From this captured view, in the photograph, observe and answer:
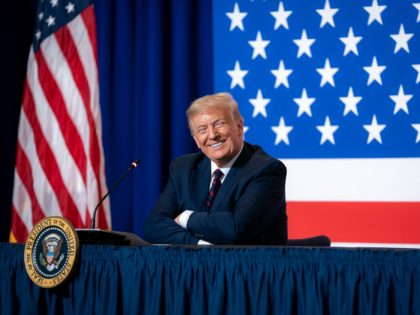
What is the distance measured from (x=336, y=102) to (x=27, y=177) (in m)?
2.13

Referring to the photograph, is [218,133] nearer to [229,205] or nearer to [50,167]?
[229,205]

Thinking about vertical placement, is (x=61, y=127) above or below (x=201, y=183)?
above

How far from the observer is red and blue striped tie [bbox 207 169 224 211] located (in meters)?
2.62

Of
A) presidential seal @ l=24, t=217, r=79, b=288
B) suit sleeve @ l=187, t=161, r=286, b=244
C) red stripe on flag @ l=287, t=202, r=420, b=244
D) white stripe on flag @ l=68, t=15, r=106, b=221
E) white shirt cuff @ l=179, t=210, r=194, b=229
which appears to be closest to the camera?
presidential seal @ l=24, t=217, r=79, b=288

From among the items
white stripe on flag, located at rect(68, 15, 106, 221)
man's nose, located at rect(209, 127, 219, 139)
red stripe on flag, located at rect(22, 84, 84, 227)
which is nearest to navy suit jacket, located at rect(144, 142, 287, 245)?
man's nose, located at rect(209, 127, 219, 139)

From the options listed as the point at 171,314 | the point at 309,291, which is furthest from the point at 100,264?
the point at 309,291

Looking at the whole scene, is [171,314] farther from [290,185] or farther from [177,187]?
[290,185]

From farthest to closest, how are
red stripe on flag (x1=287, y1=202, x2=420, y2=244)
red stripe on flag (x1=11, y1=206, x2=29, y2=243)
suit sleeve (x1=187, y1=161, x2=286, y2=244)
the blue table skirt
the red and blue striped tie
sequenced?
red stripe on flag (x1=11, y1=206, x2=29, y2=243) → red stripe on flag (x1=287, y1=202, x2=420, y2=244) → the red and blue striped tie → suit sleeve (x1=187, y1=161, x2=286, y2=244) → the blue table skirt

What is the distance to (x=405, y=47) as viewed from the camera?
381 cm

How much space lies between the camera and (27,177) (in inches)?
160

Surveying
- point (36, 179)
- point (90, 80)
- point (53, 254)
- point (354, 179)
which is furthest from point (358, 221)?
point (53, 254)

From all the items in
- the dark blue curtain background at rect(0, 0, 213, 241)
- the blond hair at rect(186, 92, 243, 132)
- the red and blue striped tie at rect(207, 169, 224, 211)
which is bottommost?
the red and blue striped tie at rect(207, 169, 224, 211)

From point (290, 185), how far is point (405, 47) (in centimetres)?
115

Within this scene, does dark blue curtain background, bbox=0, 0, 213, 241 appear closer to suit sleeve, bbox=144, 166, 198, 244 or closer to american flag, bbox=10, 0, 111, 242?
american flag, bbox=10, 0, 111, 242
